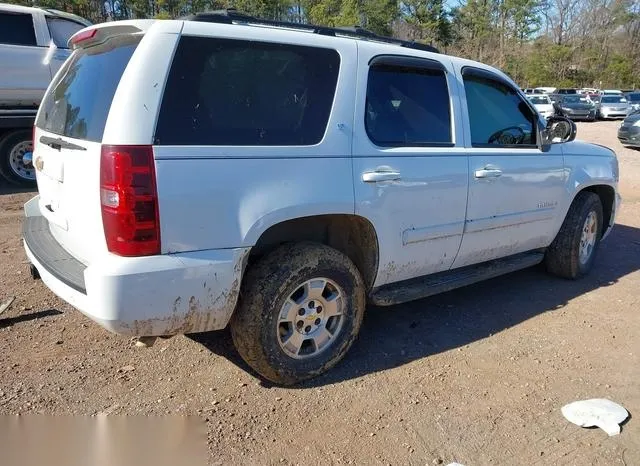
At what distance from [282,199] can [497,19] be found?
2367 inches

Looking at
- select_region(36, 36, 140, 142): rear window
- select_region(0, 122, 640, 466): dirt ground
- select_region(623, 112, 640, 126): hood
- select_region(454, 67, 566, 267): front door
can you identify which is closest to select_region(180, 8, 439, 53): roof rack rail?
select_region(36, 36, 140, 142): rear window

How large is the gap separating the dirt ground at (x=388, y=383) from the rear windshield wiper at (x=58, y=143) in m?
1.34

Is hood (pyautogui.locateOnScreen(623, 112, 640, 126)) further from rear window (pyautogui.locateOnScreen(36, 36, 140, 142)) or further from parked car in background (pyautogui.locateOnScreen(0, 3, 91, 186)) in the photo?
rear window (pyautogui.locateOnScreen(36, 36, 140, 142))

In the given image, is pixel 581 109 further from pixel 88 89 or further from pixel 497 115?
pixel 88 89

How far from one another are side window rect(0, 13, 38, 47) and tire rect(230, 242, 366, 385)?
758 cm

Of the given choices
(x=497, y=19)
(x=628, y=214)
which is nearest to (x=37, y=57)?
(x=628, y=214)

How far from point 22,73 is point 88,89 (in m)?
6.59

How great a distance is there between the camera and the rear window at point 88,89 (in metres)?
2.75

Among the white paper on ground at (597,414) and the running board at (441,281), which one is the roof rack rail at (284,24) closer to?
the running board at (441,281)

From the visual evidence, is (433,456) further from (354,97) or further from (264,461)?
(354,97)

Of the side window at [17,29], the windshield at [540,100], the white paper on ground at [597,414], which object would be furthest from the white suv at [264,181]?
the windshield at [540,100]

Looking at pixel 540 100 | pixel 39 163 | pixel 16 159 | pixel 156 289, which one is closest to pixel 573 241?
pixel 156 289

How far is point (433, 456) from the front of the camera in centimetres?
271

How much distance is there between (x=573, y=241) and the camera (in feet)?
16.5
